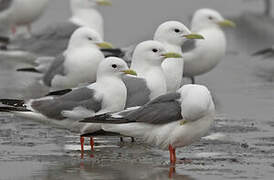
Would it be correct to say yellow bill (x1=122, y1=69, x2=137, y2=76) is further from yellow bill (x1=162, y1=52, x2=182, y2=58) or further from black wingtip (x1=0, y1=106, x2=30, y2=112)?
black wingtip (x1=0, y1=106, x2=30, y2=112)

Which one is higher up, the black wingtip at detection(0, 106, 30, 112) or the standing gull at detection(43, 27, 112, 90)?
the standing gull at detection(43, 27, 112, 90)

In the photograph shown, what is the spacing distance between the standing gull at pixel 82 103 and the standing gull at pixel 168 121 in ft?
1.66

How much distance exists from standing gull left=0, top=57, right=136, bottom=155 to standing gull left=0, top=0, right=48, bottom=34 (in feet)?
30.0

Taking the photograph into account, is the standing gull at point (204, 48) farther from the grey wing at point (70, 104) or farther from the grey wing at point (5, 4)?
the grey wing at point (5, 4)

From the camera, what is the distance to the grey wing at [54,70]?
11695mm

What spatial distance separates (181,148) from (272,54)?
6.61m

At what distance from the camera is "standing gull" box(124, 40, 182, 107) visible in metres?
8.96

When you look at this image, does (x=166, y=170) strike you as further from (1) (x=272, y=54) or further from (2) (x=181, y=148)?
(1) (x=272, y=54)

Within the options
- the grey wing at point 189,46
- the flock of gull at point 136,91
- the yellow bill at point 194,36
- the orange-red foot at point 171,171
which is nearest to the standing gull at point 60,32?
the flock of gull at point 136,91

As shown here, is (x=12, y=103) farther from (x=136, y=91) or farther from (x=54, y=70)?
(x=54, y=70)

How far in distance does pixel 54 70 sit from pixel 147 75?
9.52 feet

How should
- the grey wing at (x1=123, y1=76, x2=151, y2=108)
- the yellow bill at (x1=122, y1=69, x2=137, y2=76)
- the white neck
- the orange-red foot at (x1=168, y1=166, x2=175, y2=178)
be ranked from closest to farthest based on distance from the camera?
the orange-red foot at (x1=168, y1=166, x2=175, y2=178), the yellow bill at (x1=122, y1=69, x2=137, y2=76), the grey wing at (x1=123, y1=76, x2=151, y2=108), the white neck

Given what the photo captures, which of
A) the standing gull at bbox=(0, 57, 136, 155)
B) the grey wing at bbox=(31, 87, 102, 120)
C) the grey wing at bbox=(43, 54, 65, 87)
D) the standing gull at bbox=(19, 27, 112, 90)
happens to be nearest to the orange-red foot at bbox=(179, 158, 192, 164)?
the standing gull at bbox=(0, 57, 136, 155)

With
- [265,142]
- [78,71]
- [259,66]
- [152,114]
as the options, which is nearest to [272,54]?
[259,66]
